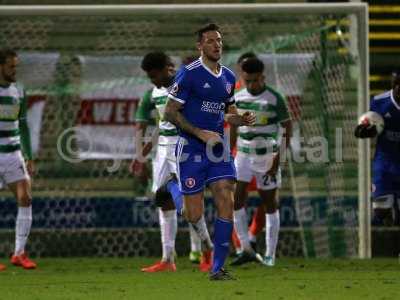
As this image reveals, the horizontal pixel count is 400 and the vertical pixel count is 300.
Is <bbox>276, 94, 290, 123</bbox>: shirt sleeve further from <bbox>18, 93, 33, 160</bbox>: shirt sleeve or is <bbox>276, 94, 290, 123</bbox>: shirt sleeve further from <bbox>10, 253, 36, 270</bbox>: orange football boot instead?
<bbox>10, 253, 36, 270</bbox>: orange football boot

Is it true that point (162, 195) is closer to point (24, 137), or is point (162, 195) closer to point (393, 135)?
point (24, 137)

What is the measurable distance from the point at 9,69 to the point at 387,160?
3911 mm

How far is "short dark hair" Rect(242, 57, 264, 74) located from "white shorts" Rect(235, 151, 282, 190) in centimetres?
96

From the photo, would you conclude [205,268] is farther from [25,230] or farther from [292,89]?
[292,89]

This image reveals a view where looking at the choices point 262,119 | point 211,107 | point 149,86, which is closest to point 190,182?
point 211,107

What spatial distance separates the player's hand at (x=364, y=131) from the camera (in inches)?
451

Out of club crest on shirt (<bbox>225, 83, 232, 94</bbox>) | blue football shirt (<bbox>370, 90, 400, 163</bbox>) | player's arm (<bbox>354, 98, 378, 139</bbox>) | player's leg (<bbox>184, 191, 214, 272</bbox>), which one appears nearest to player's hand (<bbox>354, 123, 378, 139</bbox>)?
player's arm (<bbox>354, 98, 378, 139</bbox>)

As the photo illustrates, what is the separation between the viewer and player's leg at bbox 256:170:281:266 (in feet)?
39.7

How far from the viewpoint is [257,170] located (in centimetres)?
1220

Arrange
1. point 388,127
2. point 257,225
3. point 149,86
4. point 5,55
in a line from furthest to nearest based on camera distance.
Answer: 1. point 149,86
2. point 257,225
3. point 388,127
4. point 5,55

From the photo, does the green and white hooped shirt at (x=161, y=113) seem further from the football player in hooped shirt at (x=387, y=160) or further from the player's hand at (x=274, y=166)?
the football player in hooped shirt at (x=387, y=160)

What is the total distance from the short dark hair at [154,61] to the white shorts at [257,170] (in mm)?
1523

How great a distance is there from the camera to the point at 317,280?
965 centimetres

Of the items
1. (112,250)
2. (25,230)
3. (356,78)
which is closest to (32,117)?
(112,250)
